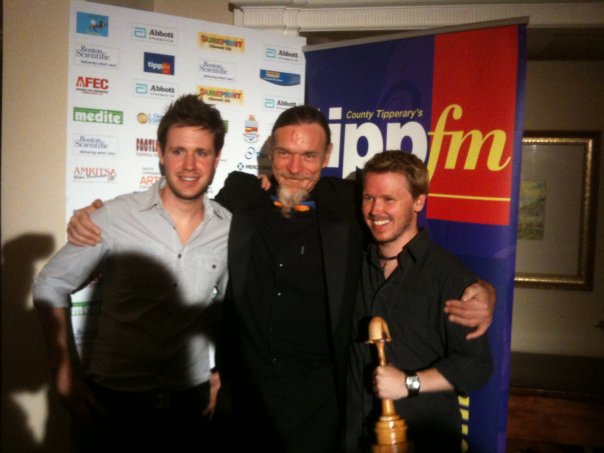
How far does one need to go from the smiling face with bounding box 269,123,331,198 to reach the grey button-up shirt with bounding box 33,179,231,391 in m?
0.51

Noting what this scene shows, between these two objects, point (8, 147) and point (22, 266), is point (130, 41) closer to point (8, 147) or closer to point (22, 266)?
point (8, 147)

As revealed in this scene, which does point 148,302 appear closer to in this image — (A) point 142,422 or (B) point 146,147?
(A) point 142,422

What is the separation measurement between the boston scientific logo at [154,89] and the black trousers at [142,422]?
1.61 m

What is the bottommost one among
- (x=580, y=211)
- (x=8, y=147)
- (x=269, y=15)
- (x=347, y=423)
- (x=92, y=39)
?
(x=347, y=423)

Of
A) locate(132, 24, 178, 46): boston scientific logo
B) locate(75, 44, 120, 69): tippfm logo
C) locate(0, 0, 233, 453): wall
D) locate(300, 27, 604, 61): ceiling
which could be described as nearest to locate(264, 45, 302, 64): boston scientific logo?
locate(300, 27, 604, 61): ceiling

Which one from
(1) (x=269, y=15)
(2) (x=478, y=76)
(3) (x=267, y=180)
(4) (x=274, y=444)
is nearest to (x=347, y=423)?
(4) (x=274, y=444)

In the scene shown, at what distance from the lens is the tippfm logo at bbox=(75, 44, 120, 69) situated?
2400 millimetres

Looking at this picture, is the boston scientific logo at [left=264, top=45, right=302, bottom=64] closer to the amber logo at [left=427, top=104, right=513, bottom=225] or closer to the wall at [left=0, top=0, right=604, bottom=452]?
the wall at [left=0, top=0, right=604, bottom=452]

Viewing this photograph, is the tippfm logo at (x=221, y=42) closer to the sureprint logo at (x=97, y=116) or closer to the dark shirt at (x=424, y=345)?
the sureprint logo at (x=97, y=116)

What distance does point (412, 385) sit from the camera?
1596 millimetres

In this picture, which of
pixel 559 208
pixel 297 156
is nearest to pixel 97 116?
pixel 297 156

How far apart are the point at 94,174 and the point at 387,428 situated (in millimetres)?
2025

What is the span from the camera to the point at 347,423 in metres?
1.81

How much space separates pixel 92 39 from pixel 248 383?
2.00 metres
